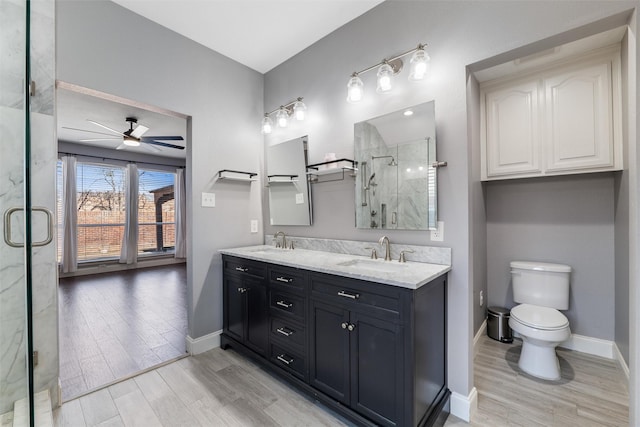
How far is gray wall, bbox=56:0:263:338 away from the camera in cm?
188

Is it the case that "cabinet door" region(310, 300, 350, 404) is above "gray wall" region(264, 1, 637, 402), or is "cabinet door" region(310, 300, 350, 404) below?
below

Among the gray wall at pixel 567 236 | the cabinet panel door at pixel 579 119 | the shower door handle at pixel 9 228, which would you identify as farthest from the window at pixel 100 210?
the cabinet panel door at pixel 579 119

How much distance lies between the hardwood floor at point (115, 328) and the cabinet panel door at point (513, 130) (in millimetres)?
3471

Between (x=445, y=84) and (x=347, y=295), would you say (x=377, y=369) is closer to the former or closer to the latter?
(x=347, y=295)

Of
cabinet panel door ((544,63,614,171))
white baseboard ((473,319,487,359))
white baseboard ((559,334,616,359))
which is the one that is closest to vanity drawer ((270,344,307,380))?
white baseboard ((473,319,487,359))

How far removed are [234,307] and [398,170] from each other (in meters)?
1.83

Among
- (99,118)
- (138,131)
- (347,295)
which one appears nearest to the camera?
(347,295)

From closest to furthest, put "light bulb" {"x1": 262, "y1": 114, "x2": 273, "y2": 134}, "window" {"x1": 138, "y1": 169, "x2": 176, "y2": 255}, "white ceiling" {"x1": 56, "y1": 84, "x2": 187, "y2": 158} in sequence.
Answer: "light bulb" {"x1": 262, "y1": 114, "x2": 273, "y2": 134}, "white ceiling" {"x1": 56, "y1": 84, "x2": 187, "y2": 158}, "window" {"x1": 138, "y1": 169, "x2": 176, "y2": 255}

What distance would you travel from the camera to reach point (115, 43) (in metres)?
2.00

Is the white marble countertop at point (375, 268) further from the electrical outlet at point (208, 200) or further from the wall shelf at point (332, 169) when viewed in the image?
the wall shelf at point (332, 169)

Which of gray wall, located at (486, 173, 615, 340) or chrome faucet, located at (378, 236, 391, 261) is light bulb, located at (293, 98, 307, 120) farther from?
gray wall, located at (486, 173, 615, 340)

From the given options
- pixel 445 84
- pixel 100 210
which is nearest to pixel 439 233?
pixel 445 84

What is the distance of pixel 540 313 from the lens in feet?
6.98

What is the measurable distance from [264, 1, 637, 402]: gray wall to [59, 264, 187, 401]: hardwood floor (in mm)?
1917
